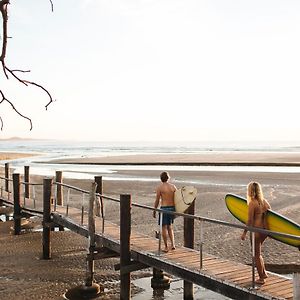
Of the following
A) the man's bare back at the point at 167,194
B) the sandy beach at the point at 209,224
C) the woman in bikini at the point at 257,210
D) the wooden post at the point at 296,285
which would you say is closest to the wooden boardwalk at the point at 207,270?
the woman in bikini at the point at 257,210

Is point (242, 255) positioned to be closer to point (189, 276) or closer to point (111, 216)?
point (189, 276)

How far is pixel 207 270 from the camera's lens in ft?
25.5

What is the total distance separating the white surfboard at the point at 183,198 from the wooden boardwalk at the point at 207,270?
922 millimetres

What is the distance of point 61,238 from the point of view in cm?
1559

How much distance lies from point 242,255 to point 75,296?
532cm

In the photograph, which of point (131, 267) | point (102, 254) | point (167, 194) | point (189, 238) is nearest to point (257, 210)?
point (167, 194)

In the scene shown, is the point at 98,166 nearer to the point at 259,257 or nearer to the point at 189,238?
the point at 189,238

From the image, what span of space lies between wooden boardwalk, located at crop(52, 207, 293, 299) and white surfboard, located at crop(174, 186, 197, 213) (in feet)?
3.02

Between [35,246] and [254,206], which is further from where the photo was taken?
[35,246]

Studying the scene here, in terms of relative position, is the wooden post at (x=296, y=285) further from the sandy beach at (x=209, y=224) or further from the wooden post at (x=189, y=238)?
the sandy beach at (x=209, y=224)

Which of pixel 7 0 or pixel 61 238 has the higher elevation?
pixel 7 0

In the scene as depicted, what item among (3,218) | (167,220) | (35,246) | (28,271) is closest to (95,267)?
(28,271)

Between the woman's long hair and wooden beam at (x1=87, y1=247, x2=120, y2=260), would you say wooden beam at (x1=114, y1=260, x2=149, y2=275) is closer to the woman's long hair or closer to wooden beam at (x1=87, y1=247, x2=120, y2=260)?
wooden beam at (x1=87, y1=247, x2=120, y2=260)

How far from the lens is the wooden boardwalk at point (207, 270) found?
22.1 feet
